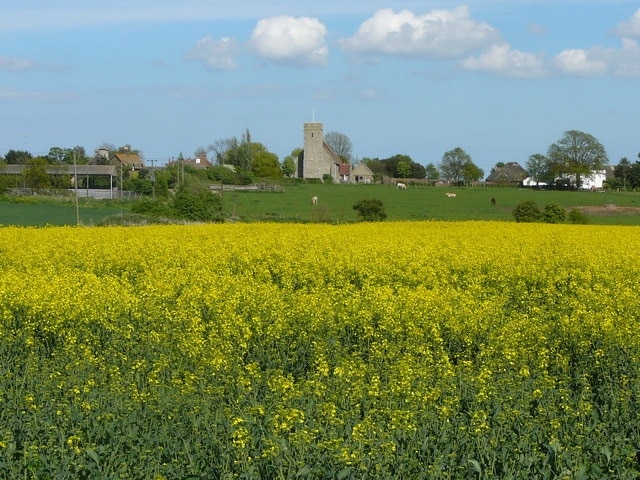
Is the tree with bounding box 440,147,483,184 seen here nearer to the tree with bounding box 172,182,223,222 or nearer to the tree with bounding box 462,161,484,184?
the tree with bounding box 462,161,484,184

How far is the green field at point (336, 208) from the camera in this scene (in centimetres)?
5500

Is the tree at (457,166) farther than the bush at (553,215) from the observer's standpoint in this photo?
Yes

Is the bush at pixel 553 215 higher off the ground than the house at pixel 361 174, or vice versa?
A: the house at pixel 361 174

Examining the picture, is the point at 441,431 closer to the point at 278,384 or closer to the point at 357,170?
the point at 278,384

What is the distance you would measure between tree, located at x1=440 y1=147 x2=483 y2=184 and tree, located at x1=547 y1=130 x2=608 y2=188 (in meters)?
42.0

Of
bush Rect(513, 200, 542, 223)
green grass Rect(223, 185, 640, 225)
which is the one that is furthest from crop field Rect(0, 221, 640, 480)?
green grass Rect(223, 185, 640, 225)

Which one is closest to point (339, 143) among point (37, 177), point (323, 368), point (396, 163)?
point (396, 163)

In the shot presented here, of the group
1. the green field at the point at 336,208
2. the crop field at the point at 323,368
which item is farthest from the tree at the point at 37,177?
the crop field at the point at 323,368

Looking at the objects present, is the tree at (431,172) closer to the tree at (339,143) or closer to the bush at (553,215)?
the tree at (339,143)

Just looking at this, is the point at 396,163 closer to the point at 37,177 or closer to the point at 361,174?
the point at 361,174

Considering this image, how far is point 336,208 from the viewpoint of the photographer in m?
67.2

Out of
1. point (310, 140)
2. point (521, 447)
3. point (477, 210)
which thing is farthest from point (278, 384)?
point (310, 140)

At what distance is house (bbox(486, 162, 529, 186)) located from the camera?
16918 cm

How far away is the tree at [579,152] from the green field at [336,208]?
128 ft
